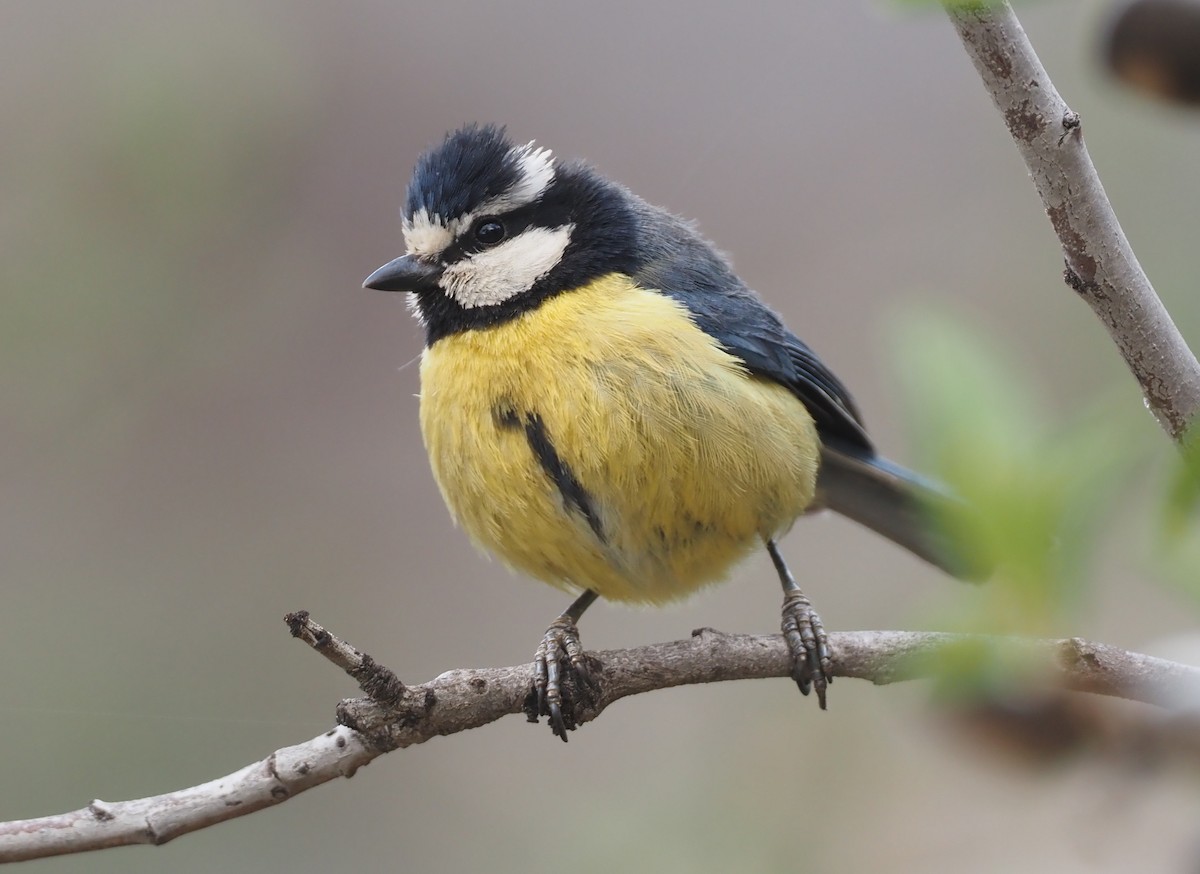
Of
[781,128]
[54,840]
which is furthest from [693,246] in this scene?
[781,128]

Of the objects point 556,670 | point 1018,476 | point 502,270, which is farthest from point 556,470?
point 1018,476

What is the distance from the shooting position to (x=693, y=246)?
295 centimetres

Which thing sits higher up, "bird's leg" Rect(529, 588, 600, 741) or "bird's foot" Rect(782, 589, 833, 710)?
"bird's leg" Rect(529, 588, 600, 741)

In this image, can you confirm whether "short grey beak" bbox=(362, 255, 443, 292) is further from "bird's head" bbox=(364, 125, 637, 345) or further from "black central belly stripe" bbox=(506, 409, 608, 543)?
"black central belly stripe" bbox=(506, 409, 608, 543)

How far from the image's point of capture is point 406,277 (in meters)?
2.71

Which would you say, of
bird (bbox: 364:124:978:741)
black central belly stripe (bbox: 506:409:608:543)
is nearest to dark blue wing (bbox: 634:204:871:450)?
bird (bbox: 364:124:978:741)

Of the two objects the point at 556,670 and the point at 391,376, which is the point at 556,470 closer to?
the point at 556,670

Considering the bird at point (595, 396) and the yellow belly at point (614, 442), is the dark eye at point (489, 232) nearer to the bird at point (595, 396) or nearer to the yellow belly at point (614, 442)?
the bird at point (595, 396)

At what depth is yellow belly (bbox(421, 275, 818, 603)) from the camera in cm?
240

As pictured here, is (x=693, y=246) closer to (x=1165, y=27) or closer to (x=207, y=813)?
(x=207, y=813)

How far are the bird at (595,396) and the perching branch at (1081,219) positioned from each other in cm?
118

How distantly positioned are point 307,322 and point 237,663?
1314 millimetres

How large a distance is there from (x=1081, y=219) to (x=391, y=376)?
3835 mm

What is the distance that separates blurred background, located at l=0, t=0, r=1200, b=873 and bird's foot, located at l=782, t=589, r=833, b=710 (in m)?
0.39
